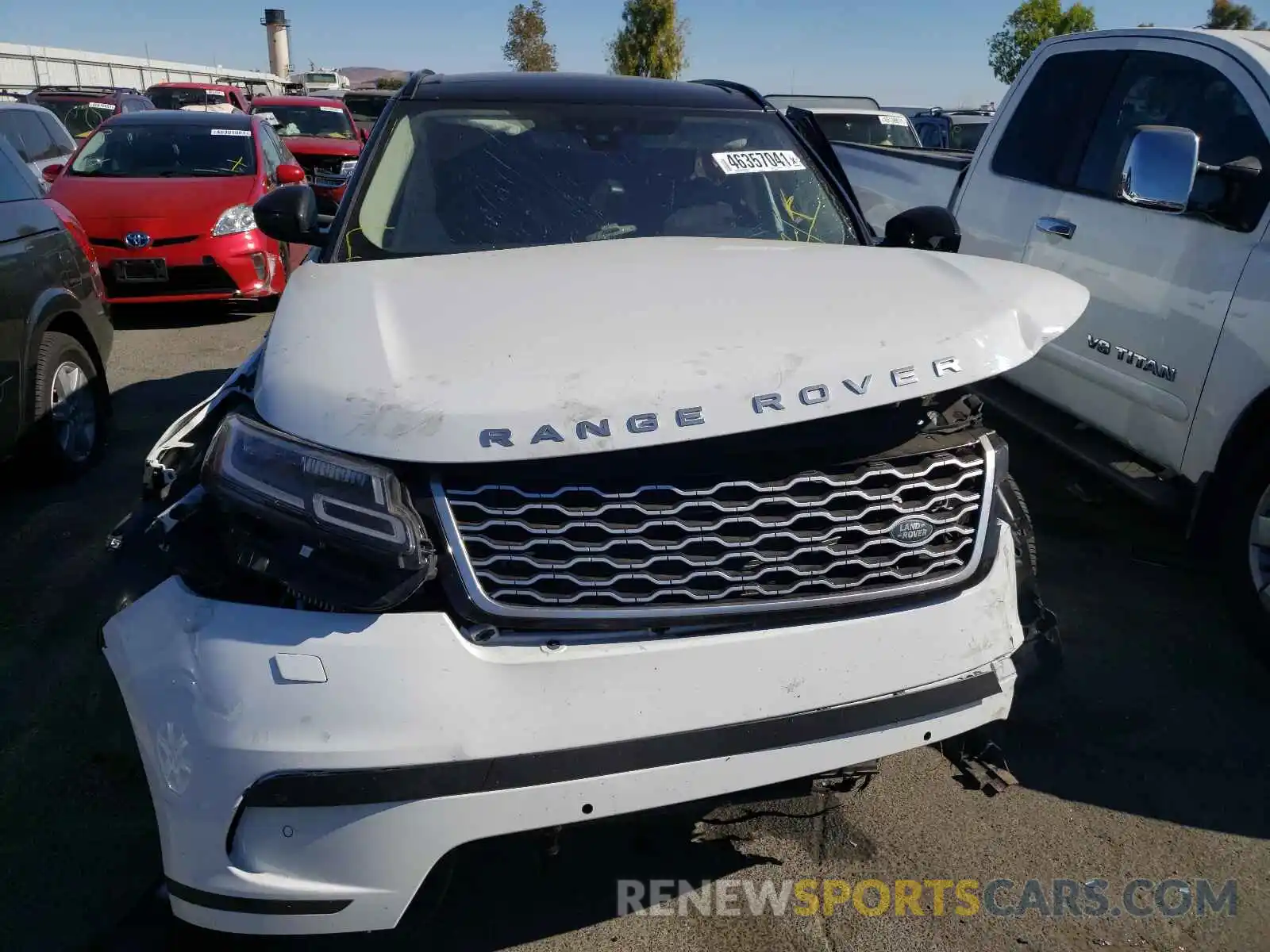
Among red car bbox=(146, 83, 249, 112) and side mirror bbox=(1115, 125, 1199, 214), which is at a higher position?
side mirror bbox=(1115, 125, 1199, 214)

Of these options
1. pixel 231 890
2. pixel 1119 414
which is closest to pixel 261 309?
pixel 1119 414

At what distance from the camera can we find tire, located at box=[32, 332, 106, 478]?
452 centimetres

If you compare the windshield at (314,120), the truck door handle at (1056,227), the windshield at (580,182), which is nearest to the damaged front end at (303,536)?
the windshield at (580,182)

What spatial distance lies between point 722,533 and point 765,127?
226cm

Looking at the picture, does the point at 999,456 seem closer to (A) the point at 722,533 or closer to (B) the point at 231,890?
(A) the point at 722,533

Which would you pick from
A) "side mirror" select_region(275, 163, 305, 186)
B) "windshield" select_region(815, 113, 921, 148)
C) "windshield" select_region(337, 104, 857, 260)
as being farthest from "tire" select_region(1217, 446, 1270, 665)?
"windshield" select_region(815, 113, 921, 148)

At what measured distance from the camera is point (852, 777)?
6.93 feet

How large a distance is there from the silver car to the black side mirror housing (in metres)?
6.94

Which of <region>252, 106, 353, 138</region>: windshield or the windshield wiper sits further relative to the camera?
<region>252, 106, 353, 138</region>: windshield

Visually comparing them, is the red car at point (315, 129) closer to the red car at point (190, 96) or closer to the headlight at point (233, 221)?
the red car at point (190, 96)

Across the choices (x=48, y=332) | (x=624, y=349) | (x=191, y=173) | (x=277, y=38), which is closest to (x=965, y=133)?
(x=191, y=173)

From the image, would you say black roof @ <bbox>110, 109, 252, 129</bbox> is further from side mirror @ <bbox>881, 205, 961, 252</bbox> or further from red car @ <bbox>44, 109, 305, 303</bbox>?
side mirror @ <bbox>881, 205, 961, 252</bbox>

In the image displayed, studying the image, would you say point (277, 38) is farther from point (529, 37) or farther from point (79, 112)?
point (79, 112)

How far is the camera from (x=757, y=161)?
11.5ft
